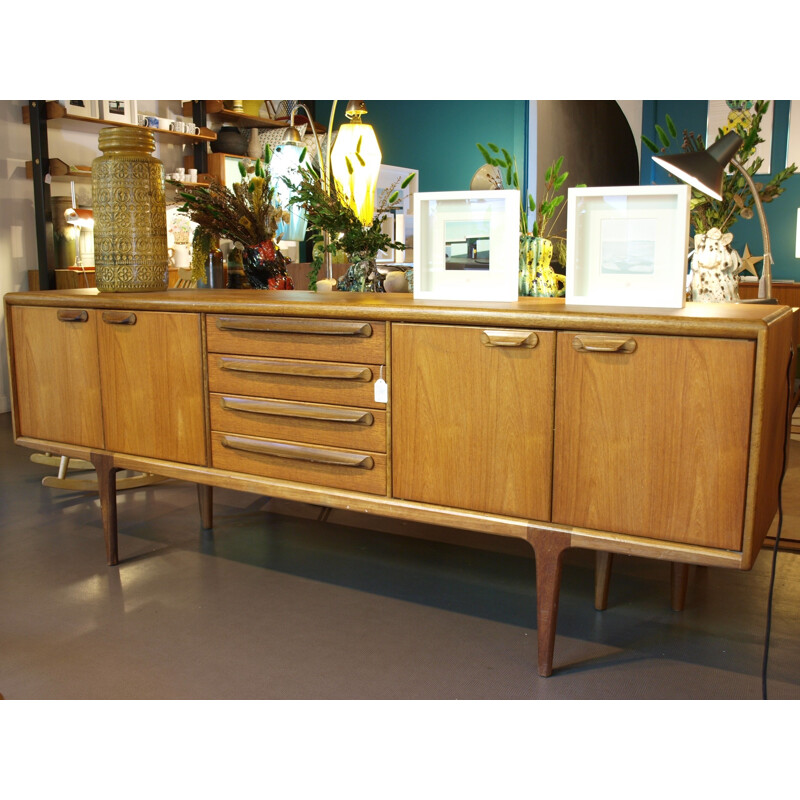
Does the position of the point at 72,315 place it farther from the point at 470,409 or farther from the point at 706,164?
the point at 706,164

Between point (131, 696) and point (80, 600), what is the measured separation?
2.20ft

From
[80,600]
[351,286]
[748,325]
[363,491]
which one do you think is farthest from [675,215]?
[80,600]

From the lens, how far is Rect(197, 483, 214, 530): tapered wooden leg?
3.09 metres

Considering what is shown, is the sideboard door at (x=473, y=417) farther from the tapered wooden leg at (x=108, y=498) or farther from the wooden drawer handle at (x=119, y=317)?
the tapered wooden leg at (x=108, y=498)

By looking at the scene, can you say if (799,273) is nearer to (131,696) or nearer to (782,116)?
(782,116)

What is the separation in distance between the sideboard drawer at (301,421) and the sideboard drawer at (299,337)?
14cm

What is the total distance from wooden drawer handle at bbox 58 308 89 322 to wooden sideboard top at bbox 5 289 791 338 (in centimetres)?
3

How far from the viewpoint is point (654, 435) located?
1.76 m

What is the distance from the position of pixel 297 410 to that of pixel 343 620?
0.62m

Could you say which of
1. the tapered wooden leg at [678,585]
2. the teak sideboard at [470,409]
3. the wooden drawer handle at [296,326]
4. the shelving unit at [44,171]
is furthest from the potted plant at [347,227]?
the shelving unit at [44,171]

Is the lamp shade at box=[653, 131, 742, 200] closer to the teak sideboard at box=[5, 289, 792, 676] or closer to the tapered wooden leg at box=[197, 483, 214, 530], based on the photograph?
the teak sideboard at box=[5, 289, 792, 676]

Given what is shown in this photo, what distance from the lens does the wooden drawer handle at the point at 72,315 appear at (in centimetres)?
264

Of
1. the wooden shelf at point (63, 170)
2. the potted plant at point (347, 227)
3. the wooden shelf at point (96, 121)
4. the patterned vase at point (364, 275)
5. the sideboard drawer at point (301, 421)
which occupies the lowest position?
the sideboard drawer at point (301, 421)

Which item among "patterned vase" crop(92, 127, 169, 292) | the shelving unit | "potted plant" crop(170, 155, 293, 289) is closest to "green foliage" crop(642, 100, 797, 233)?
"potted plant" crop(170, 155, 293, 289)
